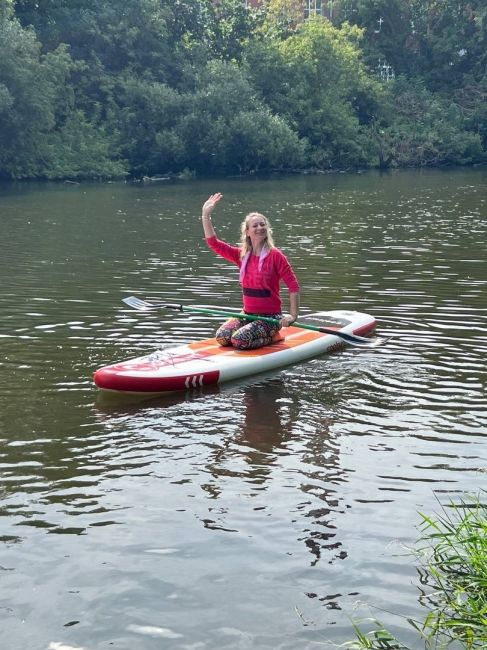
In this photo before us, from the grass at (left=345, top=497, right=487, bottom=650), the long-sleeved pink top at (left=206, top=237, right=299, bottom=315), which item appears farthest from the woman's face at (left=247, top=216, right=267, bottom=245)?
the grass at (left=345, top=497, right=487, bottom=650)

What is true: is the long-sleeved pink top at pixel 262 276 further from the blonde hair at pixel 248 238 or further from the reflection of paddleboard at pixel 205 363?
the reflection of paddleboard at pixel 205 363

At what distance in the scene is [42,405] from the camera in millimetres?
9234

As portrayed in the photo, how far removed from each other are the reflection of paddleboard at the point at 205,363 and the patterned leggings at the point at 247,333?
3.2 inches

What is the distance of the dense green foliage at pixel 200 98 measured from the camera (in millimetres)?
44500

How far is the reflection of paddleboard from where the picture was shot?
9383 mm

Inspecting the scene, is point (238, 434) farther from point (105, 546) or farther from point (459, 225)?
point (459, 225)

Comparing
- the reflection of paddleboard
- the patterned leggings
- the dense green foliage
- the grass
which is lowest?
the grass

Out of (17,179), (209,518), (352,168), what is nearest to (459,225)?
(209,518)

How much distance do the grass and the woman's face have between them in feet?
16.3

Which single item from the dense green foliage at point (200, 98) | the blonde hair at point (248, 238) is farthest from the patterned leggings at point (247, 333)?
the dense green foliage at point (200, 98)

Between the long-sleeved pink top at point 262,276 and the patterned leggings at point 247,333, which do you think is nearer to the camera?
the long-sleeved pink top at point 262,276

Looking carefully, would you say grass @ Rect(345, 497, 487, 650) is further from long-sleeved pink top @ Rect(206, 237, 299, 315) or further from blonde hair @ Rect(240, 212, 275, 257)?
blonde hair @ Rect(240, 212, 275, 257)

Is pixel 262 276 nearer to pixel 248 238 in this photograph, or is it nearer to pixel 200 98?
pixel 248 238

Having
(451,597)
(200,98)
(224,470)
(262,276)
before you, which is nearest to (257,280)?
(262,276)
